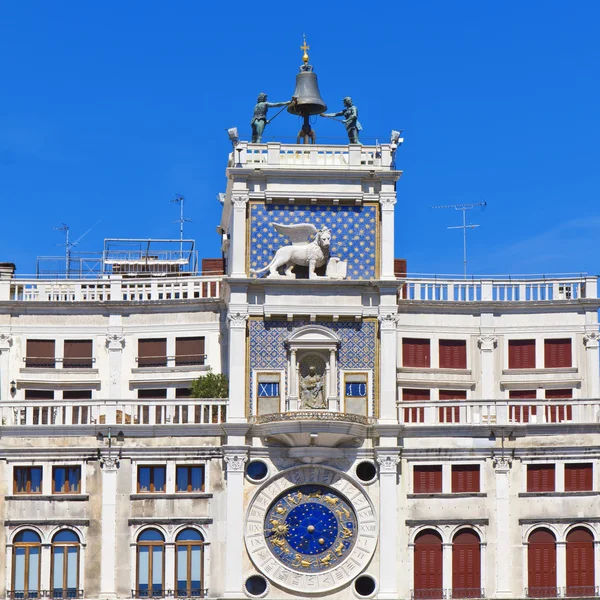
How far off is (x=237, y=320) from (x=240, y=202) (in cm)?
549

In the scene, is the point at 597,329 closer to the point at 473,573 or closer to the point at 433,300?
the point at 433,300

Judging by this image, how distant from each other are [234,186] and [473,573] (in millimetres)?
20575

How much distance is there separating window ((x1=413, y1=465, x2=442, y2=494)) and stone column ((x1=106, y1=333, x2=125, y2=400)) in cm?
1547

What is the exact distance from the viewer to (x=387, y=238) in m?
96.9

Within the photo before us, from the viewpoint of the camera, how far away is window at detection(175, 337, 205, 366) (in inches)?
3984

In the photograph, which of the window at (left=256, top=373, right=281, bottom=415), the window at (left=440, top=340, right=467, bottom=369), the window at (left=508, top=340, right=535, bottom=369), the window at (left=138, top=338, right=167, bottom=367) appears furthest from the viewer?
the window at (left=508, top=340, right=535, bottom=369)

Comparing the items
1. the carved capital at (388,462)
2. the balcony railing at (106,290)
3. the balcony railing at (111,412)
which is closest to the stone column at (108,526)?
the balcony railing at (111,412)

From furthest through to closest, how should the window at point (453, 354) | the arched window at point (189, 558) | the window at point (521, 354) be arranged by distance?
the window at point (521, 354)
the window at point (453, 354)
the arched window at point (189, 558)

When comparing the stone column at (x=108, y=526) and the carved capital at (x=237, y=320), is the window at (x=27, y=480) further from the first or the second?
the carved capital at (x=237, y=320)

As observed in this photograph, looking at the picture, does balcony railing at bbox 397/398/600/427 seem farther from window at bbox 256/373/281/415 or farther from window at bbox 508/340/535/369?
window at bbox 256/373/281/415

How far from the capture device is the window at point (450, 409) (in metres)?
96.4

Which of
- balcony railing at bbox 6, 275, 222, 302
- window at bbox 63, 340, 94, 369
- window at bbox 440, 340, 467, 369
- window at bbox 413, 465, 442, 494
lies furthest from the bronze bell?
window at bbox 413, 465, 442, 494

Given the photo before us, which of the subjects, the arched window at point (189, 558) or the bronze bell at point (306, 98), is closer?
the arched window at point (189, 558)

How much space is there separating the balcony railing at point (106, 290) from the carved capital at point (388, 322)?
9.68 meters
